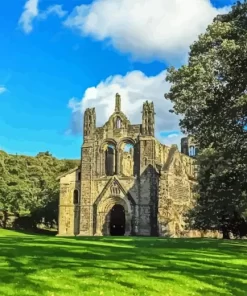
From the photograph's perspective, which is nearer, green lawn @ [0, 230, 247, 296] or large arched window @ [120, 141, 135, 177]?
green lawn @ [0, 230, 247, 296]

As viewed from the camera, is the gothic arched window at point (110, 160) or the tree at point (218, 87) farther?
the gothic arched window at point (110, 160)

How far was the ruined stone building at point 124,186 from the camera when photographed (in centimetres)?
5528

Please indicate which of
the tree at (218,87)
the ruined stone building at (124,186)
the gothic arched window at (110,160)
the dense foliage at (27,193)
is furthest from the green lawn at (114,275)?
the dense foliage at (27,193)

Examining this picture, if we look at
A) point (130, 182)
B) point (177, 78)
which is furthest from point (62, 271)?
point (130, 182)

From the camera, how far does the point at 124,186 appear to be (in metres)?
57.4

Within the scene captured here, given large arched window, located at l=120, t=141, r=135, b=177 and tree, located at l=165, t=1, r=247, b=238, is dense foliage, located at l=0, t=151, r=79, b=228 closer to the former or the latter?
large arched window, located at l=120, t=141, r=135, b=177

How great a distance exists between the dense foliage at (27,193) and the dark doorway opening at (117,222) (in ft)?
33.8

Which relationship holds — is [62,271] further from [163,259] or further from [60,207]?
[60,207]

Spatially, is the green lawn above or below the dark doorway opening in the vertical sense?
below

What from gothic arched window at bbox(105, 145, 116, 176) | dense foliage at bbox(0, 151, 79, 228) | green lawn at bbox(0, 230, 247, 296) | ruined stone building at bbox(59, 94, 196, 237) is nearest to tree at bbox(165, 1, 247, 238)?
green lawn at bbox(0, 230, 247, 296)

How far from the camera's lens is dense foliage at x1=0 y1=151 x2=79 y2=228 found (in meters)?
61.3

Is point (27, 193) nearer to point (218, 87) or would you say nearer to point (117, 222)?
point (117, 222)

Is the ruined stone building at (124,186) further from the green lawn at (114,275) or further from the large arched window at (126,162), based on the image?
the green lawn at (114,275)

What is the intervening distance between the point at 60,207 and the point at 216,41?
136 feet
